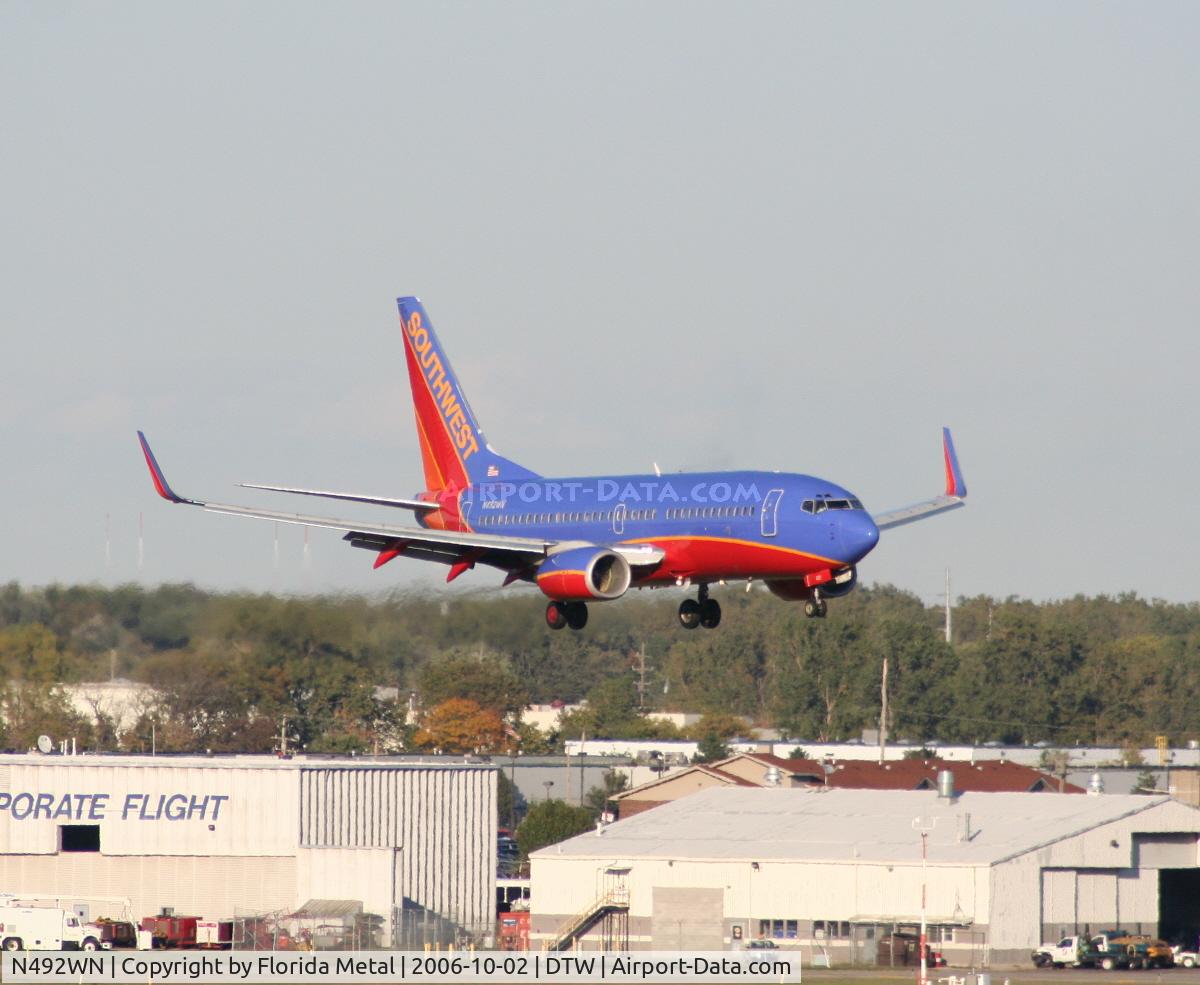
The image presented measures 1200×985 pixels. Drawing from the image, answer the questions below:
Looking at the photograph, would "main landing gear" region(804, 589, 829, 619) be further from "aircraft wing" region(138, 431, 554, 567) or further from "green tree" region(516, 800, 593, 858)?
"green tree" region(516, 800, 593, 858)

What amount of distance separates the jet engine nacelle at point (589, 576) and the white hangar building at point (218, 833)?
27404mm

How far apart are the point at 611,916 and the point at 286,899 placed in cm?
1324

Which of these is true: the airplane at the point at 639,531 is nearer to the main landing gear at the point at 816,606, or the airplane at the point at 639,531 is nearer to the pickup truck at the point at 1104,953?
the main landing gear at the point at 816,606

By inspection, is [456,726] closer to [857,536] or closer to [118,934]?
A: [118,934]

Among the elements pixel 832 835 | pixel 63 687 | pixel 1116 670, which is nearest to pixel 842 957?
pixel 832 835

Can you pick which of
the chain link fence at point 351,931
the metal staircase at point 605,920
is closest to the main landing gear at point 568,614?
the chain link fence at point 351,931

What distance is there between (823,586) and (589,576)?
6.70 m

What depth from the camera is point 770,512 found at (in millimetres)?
61125

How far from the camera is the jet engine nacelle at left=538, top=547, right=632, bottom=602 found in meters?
62.8

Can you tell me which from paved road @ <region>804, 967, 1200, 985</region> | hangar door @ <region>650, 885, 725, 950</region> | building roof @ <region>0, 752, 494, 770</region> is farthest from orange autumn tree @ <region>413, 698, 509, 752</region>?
paved road @ <region>804, 967, 1200, 985</region>

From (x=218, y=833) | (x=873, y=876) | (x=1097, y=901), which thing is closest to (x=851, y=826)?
(x=873, y=876)

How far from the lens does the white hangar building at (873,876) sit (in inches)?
3253

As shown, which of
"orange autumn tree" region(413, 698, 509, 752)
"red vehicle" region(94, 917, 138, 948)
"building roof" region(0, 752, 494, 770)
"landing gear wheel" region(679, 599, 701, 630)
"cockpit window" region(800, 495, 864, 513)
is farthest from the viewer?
"orange autumn tree" region(413, 698, 509, 752)

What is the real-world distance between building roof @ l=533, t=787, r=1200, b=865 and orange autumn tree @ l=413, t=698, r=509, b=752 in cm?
4009
